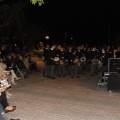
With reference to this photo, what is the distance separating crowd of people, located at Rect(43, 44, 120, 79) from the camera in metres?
16.2

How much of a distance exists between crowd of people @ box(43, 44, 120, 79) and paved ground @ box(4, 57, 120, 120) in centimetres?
188

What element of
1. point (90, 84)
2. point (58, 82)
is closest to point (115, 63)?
point (90, 84)

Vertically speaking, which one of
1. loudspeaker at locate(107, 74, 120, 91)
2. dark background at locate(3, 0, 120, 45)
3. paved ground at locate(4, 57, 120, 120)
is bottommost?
paved ground at locate(4, 57, 120, 120)

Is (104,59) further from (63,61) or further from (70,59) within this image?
(63,61)

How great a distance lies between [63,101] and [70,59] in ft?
21.3

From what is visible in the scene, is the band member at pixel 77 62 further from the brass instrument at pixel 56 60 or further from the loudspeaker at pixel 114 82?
the loudspeaker at pixel 114 82

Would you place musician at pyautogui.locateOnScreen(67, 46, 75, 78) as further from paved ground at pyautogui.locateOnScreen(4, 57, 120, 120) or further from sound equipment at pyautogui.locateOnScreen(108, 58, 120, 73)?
sound equipment at pyautogui.locateOnScreen(108, 58, 120, 73)

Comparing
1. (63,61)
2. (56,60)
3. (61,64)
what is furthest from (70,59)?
(56,60)

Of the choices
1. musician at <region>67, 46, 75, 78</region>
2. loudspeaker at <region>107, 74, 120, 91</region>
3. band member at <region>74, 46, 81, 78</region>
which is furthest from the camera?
band member at <region>74, 46, 81, 78</region>

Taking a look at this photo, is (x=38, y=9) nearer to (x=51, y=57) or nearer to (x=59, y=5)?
(x=59, y=5)

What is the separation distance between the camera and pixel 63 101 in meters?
10.5

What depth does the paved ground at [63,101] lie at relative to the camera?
340 inches

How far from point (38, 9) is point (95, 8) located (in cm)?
1112

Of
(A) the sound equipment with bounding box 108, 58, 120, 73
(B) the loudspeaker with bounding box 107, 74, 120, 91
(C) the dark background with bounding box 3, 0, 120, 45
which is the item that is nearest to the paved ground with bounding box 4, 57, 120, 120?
(B) the loudspeaker with bounding box 107, 74, 120, 91
